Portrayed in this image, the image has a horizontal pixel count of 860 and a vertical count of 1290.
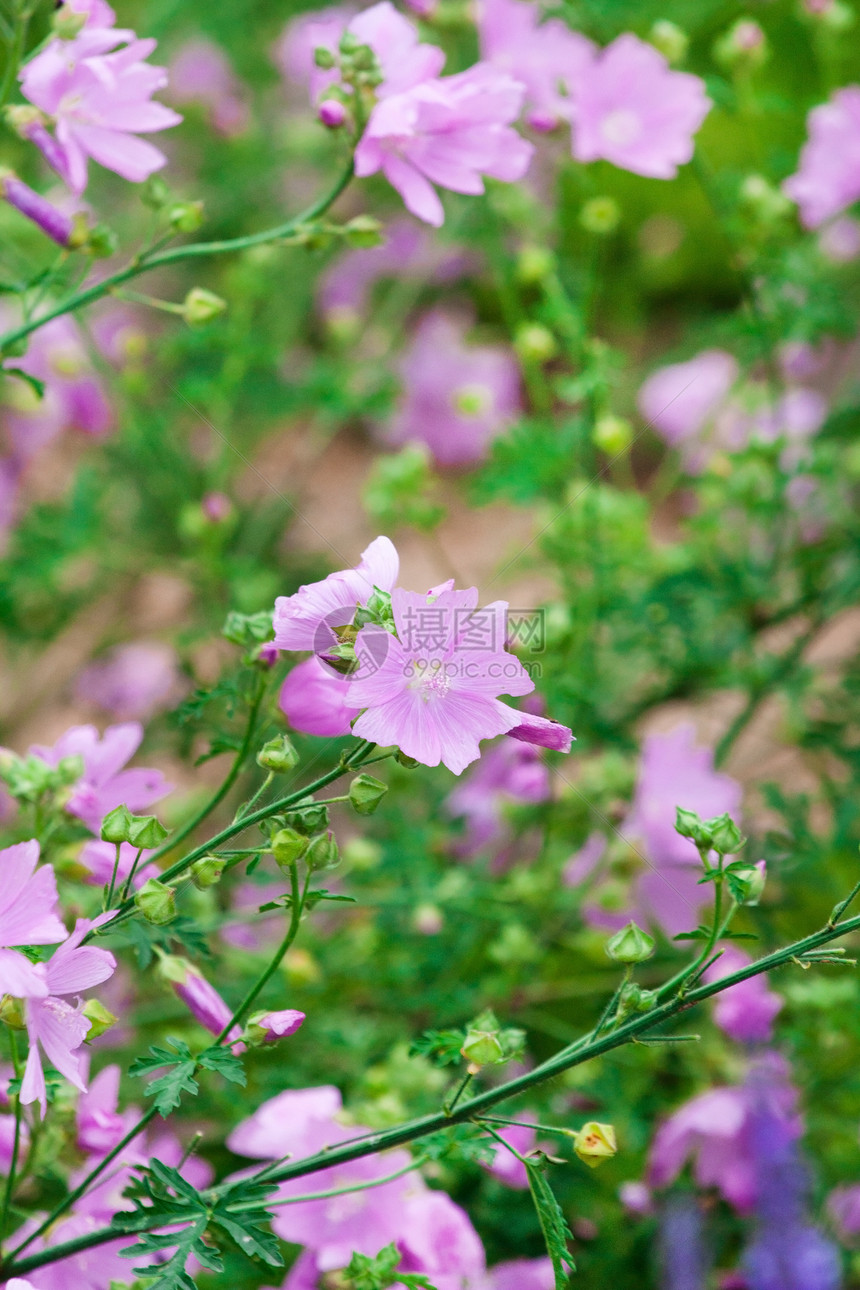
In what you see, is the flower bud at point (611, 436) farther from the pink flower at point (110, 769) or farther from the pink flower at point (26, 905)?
the pink flower at point (26, 905)

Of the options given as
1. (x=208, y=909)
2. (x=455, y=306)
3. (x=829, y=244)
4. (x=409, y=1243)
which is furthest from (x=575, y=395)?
(x=455, y=306)

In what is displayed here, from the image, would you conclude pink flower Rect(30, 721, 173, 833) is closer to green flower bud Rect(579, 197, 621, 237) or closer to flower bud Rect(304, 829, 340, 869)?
flower bud Rect(304, 829, 340, 869)

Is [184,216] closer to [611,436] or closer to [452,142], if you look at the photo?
[452,142]

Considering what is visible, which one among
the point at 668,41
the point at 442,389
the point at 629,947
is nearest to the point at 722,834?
the point at 629,947

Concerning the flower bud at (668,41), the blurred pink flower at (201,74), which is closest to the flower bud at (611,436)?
the flower bud at (668,41)

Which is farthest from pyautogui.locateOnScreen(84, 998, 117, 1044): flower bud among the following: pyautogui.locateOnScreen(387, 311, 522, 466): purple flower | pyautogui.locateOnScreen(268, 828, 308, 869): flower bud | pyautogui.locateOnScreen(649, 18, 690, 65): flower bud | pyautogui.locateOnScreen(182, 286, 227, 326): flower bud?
pyautogui.locateOnScreen(387, 311, 522, 466): purple flower
